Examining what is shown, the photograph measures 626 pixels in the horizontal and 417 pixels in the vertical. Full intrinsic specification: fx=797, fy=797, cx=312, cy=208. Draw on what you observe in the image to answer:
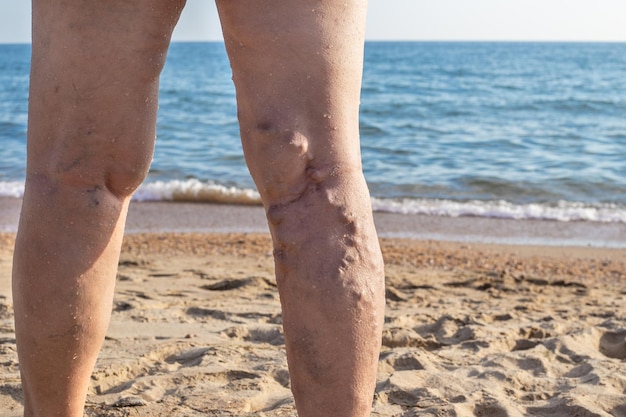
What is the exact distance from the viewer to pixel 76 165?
130cm

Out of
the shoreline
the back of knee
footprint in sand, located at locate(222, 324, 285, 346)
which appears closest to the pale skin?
the back of knee

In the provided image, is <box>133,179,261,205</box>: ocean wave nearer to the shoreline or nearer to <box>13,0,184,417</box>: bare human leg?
the shoreline

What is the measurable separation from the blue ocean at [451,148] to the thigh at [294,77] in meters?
6.54

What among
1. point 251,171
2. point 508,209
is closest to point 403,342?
point 251,171

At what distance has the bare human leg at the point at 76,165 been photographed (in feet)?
4.11

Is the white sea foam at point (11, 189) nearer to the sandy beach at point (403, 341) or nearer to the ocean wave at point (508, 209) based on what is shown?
the sandy beach at point (403, 341)

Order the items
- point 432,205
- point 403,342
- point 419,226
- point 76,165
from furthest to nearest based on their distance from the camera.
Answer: point 432,205 < point 419,226 < point 403,342 < point 76,165

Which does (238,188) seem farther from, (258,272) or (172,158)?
(258,272)

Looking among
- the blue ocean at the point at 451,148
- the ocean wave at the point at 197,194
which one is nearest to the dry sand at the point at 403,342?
the ocean wave at the point at 197,194

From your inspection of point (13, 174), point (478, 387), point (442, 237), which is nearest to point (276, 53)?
point (478, 387)

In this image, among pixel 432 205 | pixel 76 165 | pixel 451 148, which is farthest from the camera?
pixel 451 148

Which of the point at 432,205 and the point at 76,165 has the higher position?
the point at 76,165

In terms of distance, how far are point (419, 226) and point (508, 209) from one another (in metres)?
1.20

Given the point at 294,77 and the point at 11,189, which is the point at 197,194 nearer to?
the point at 11,189
